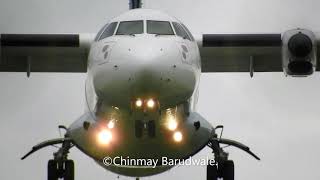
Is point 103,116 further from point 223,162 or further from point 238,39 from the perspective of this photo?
point 238,39

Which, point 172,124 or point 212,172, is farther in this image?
point 212,172

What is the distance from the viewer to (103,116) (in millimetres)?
12625

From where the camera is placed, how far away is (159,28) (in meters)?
12.3

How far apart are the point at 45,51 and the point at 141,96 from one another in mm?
5895

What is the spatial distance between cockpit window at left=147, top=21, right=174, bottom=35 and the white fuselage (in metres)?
0.10

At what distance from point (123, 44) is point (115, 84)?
742 millimetres

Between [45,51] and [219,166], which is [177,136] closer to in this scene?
[219,166]

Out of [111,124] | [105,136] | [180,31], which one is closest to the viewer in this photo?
[111,124]

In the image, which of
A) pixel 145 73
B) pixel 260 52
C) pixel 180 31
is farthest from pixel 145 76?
pixel 260 52

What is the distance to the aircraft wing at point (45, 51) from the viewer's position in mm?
15438

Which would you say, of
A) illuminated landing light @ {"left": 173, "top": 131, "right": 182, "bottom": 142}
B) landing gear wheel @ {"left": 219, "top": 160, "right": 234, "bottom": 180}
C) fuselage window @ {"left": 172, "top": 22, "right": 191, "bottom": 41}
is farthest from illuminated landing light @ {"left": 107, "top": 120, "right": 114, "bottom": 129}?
landing gear wheel @ {"left": 219, "top": 160, "right": 234, "bottom": 180}

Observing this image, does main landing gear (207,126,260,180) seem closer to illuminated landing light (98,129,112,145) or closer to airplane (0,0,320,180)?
airplane (0,0,320,180)

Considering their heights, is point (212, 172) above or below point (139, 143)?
below

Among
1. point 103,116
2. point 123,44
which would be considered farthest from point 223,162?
point 123,44
